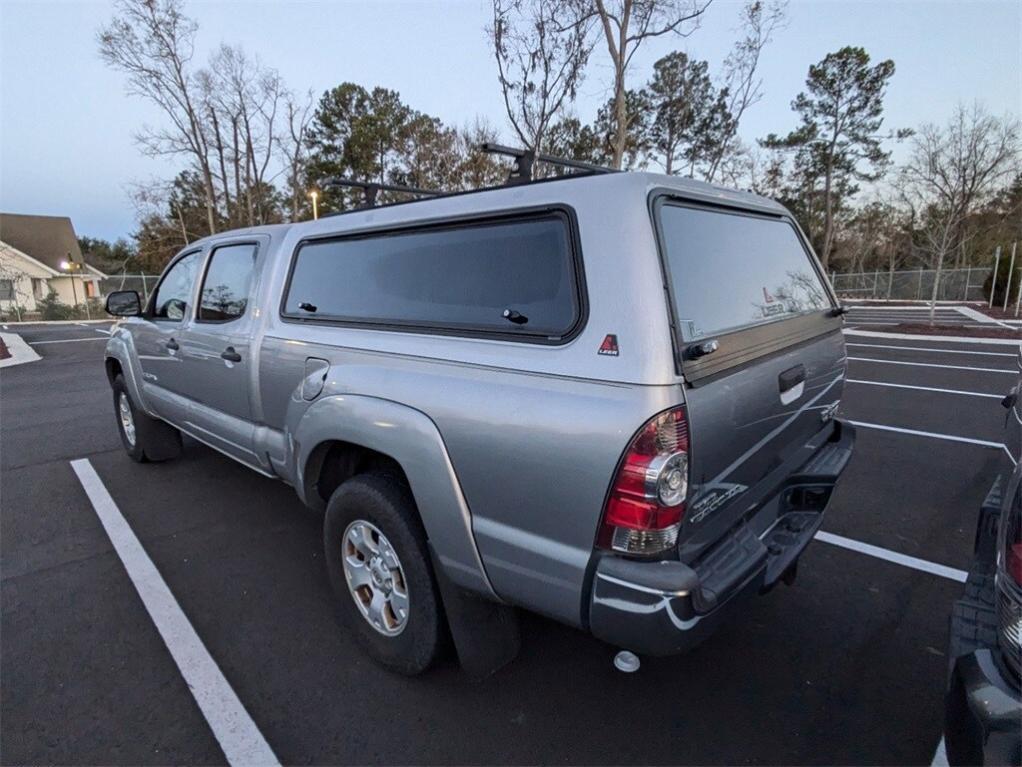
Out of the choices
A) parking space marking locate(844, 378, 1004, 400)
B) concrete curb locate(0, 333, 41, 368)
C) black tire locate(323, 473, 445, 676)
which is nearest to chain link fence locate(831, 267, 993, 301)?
parking space marking locate(844, 378, 1004, 400)

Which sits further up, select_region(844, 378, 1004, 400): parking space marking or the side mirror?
the side mirror

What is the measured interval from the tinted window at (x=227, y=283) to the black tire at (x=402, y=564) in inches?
64.0

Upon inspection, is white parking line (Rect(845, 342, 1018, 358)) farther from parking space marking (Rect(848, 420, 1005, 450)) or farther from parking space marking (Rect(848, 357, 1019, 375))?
parking space marking (Rect(848, 420, 1005, 450))

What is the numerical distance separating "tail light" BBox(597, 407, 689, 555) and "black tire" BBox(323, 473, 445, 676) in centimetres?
88

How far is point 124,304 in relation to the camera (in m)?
4.48

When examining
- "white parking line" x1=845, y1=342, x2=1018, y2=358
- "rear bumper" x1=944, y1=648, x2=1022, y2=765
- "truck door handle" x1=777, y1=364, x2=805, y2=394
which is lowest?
"white parking line" x1=845, y1=342, x2=1018, y2=358

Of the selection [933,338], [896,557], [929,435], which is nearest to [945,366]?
[933,338]

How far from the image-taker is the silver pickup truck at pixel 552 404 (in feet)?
5.32

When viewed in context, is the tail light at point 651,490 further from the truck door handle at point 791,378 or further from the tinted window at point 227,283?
the tinted window at point 227,283

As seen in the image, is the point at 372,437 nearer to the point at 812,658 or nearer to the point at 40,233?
→ the point at 812,658

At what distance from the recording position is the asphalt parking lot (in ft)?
6.75

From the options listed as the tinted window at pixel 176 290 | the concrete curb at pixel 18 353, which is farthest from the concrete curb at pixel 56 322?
the tinted window at pixel 176 290

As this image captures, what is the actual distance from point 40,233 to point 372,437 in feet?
158

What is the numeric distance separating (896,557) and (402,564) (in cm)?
311
